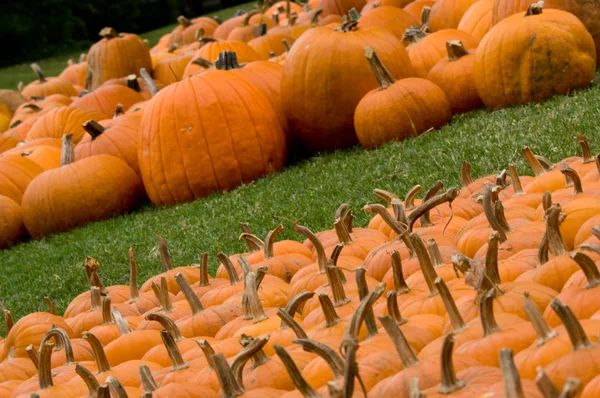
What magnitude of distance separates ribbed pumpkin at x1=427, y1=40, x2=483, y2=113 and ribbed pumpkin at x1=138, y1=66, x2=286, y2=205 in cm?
116

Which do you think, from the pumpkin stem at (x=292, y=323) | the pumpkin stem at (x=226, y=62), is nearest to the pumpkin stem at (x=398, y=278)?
the pumpkin stem at (x=292, y=323)

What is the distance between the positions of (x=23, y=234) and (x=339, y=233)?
196 inches

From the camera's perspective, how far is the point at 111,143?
769 cm

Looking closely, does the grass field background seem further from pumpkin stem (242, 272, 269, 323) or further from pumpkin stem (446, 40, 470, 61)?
pumpkin stem (242, 272, 269, 323)

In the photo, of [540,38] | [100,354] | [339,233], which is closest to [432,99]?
[540,38]

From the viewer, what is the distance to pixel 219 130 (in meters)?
6.65

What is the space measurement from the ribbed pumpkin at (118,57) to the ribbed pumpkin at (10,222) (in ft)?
12.4

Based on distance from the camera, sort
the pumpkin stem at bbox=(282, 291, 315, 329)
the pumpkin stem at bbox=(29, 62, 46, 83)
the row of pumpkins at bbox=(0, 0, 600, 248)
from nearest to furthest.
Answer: the pumpkin stem at bbox=(282, 291, 315, 329)
the row of pumpkins at bbox=(0, 0, 600, 248)
the pumpkin stem at bbox=(29, 62, 46, 83)

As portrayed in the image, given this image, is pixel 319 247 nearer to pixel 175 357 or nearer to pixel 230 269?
pixel 230 269

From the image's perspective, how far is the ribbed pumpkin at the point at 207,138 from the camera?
262 inches

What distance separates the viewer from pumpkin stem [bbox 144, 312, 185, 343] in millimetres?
2699

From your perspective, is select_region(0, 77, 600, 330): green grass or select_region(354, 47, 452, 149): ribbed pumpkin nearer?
select_region(0, 77, 600, 330): green grass

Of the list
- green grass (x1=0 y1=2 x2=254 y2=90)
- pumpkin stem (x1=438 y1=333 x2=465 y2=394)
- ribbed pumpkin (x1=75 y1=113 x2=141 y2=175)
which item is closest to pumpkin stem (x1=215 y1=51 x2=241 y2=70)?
ribbed pumpkin (x1=75 y1=113 x2=141 y2=175)

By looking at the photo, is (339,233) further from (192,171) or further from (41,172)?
(41,172)
